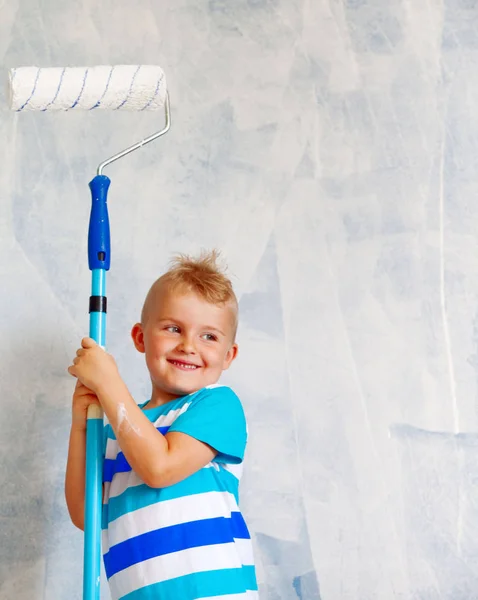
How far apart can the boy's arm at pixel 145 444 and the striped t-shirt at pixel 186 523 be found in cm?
3

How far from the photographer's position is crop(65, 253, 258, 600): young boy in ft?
3.30

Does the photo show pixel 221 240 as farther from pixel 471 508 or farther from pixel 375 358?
pixel 471 508

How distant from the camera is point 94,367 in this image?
1039mm

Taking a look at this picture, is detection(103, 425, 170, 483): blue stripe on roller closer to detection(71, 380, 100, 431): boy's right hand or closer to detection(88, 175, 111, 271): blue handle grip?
detection(71, 380, 100, 431): boy's right hand

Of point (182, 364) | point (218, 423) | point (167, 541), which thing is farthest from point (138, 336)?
point (167, 541)

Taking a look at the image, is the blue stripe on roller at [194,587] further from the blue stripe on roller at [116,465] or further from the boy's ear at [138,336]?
the boy's ear at [138,336]

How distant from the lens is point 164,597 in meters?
0.99

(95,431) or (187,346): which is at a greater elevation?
(187,346)

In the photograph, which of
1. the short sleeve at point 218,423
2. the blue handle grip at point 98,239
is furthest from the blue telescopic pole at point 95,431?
the short sleeve at point 218,423

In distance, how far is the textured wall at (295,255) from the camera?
4.57 ft

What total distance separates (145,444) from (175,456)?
0.04 meters

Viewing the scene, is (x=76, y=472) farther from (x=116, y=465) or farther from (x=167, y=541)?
(x=167, y=541)

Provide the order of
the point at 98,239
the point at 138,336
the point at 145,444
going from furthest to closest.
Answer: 1. the point at 138,336
2. the point at 98,239
3. the point at 145,444

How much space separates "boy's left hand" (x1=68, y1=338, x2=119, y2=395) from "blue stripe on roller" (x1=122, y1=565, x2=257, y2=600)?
0.83 ft
